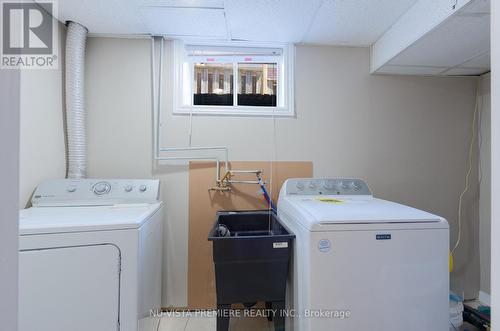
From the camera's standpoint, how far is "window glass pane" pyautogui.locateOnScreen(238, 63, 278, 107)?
2.07m

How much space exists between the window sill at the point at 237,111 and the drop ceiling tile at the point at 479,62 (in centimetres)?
134

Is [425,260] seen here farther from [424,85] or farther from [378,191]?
[424,85]

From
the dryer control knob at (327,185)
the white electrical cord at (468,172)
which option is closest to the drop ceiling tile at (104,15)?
the dryer control knob at (327,185)

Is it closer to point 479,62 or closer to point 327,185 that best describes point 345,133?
point 327,185

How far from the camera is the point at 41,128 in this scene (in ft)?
5.15

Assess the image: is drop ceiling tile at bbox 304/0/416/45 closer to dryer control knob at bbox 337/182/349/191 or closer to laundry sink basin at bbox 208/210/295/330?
dryer control knob at bbox 337/182/349/191

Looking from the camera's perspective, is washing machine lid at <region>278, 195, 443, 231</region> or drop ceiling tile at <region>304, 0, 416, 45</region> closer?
washing machine lid at <region>278, 195, 443, 231</region>

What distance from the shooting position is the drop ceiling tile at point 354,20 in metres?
1.49

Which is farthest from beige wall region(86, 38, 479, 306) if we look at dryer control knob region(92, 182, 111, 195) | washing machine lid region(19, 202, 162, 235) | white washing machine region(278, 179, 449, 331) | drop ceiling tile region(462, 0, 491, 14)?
white washing machine region(278, 179, 449, 331)

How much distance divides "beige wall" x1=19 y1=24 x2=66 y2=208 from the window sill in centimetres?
81

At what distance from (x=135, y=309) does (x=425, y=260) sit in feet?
4.51

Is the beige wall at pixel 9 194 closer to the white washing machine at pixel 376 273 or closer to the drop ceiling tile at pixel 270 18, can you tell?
the white washing machine at pixel 376 273

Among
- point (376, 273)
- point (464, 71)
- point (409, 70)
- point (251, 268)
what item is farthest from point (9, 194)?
point (464, 71)

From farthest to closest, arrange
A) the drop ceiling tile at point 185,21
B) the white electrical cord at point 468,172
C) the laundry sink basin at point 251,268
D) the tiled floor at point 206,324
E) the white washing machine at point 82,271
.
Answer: the white electrical cord at point 468,172
the tiled floor at point 206,324
the drop ceiling tile at point 185,21
the laundry sink basin at point 251,268
the white washing machine at point 82,271
